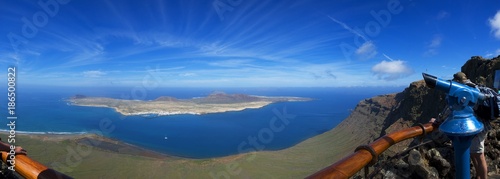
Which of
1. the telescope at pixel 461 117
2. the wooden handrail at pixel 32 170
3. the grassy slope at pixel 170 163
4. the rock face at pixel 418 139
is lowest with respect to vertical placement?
the grassy slope at pixel 170 163

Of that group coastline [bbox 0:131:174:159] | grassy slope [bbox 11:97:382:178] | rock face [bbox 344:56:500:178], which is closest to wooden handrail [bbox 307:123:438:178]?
rock face [bbox 344:56:500:178]

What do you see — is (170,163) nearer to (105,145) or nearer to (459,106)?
(105,145)

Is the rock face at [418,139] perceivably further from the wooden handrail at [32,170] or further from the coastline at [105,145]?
the coastline at [105,145]

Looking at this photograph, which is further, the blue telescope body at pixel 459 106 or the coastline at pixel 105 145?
the coastline at pixel 105 145

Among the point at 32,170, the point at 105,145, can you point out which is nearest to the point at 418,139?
the point at 32,170

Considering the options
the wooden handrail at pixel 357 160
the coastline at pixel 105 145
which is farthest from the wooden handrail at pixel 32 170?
the coastline at pixel 105 145

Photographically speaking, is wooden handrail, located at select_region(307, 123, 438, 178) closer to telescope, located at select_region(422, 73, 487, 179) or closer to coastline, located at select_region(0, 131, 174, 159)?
telescope, located at select_region(422, 73, 487, 179)
